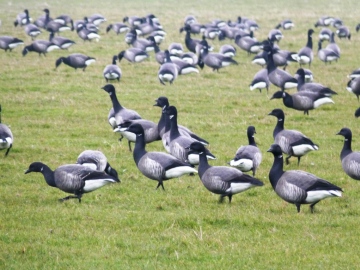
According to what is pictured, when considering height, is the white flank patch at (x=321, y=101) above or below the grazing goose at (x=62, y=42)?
above

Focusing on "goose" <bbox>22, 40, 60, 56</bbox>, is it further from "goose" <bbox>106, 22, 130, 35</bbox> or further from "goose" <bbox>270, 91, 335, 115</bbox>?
"goose" <bbox>270, 91, 335, 115</bbox>

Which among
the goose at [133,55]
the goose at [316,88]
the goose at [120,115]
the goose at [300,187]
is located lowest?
the goose at [133,55]

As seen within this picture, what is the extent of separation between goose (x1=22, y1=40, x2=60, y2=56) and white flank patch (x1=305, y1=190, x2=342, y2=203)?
65.9 feet

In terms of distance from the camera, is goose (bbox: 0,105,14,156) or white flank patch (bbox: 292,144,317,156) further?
goose (bbox: 0,105,14,156)

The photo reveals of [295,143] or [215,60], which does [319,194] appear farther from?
[215,60]

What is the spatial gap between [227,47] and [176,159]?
17806 mm

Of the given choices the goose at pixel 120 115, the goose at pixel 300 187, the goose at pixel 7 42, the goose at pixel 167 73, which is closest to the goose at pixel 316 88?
the goose at pixel 167 73

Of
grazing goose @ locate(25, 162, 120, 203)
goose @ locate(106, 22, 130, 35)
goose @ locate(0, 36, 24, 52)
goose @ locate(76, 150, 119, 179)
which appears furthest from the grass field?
goose @ locate(106, 22, 130, 35)

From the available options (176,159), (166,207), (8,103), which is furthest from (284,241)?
(8,103)

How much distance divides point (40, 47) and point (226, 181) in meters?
19.4

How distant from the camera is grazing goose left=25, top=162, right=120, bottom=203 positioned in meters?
10.6

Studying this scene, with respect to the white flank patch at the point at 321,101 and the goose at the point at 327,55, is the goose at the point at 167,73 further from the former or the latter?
the goose at the point at 327,55

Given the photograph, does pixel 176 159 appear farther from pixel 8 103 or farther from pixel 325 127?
pixel 8 103

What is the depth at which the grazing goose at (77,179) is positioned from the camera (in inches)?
417
